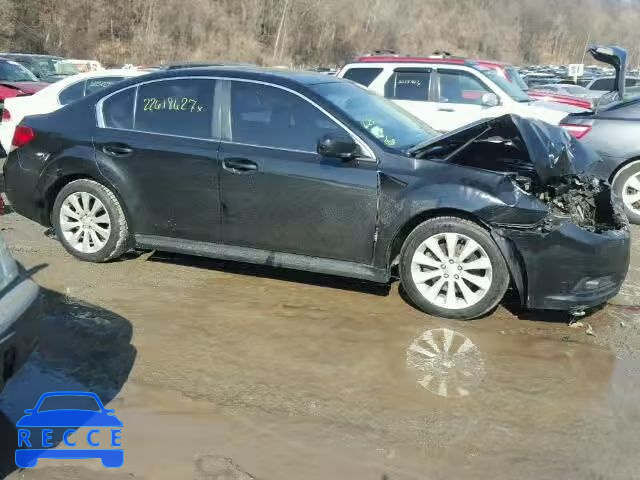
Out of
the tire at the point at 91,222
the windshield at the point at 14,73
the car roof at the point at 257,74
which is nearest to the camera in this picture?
the car roof at the point at 257,74

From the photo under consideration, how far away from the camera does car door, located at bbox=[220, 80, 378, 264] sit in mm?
4852

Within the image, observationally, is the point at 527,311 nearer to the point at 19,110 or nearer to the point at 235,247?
the point at 235,247

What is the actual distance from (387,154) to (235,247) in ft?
4.46

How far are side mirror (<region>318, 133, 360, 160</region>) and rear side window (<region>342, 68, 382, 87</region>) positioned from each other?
242 inches

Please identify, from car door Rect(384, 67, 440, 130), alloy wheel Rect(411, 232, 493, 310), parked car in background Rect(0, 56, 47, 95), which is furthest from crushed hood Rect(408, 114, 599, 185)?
parked car in background Rect(0, 56, 47, 95)

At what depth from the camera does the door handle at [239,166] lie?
5.10m

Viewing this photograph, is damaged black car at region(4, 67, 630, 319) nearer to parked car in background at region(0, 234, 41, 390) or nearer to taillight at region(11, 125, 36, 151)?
taillight at region(11, 125, 36, 151)

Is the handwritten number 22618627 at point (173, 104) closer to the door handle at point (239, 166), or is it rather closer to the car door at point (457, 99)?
the door handle at point (239, 166)

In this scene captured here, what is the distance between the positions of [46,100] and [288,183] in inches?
222

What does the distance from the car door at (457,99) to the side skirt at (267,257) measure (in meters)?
5.69

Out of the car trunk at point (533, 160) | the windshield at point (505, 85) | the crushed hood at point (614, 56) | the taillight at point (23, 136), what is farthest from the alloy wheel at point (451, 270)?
the windshield at point (505, 85)

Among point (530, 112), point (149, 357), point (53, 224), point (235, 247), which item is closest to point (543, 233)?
point (235, 247)

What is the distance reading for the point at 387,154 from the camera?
4.83 meters

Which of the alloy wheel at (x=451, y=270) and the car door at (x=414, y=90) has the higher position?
the car door at (x=414, y=90)
